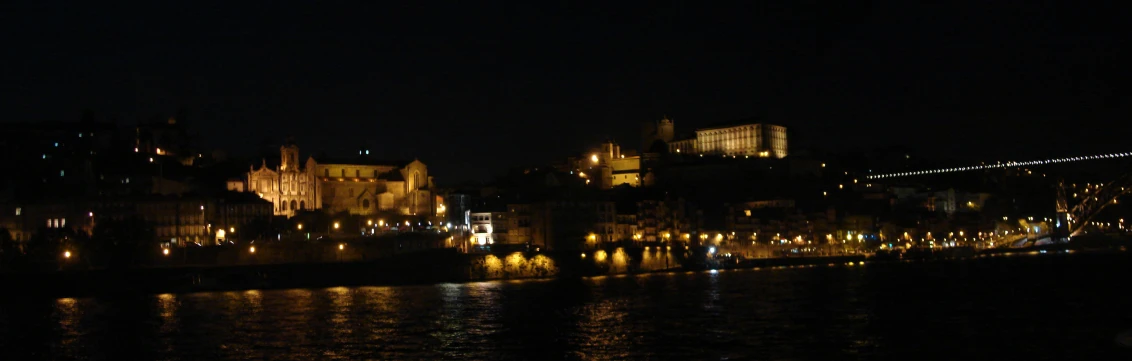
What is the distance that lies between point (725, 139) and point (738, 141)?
1909mm

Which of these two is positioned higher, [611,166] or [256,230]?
[611,166]

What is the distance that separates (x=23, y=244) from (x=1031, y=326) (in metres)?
54.4

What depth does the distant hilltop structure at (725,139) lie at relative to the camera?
123688 mm

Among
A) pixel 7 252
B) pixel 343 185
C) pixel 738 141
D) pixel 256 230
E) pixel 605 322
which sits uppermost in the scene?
pixel 738 141

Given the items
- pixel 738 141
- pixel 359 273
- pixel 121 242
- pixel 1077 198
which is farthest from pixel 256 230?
pixel 1077 198

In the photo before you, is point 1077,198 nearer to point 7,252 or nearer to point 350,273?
point 350,273

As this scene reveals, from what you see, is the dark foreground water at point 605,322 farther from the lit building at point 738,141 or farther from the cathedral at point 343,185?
the lit building at point 738,141

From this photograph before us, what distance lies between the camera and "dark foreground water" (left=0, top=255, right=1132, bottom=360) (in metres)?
31.7

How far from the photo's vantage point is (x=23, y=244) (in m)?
63.6

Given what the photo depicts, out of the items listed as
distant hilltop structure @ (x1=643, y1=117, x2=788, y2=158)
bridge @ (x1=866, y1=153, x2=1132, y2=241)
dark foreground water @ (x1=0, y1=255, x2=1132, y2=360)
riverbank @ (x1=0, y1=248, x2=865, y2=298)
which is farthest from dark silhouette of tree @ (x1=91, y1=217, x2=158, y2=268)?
bridge @ (x1=866, y1=153, x2=1132, y2=241)

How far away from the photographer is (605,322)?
40750 mm

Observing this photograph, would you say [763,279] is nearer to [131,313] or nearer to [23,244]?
[131,313]

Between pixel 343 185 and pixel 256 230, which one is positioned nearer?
pixel 256 230

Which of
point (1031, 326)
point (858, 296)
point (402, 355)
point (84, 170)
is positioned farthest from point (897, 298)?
point (84, 170)
